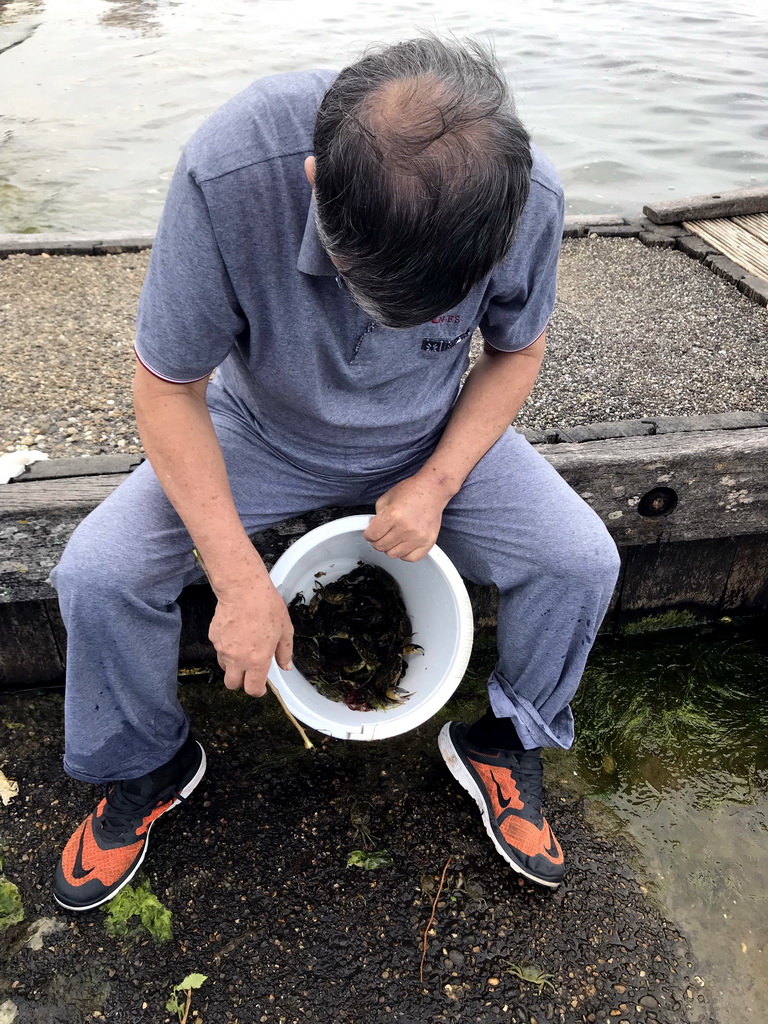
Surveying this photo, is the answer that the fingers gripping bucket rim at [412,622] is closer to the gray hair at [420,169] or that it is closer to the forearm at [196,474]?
the forearm at [196,474]

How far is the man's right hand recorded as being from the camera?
6.02ft

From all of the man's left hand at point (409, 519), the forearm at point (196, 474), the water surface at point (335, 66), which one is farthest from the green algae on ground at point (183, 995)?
the water surface at point (335, 66)

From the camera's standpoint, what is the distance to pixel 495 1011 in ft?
6.42

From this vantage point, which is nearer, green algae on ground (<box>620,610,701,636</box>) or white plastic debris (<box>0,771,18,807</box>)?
white plastic debris (<box>0,771,18,807</box>)

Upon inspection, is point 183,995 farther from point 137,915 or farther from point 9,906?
point 9,906

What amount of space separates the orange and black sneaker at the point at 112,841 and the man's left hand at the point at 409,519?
3.16 ft

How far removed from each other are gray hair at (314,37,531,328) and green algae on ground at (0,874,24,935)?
1906 millimetres

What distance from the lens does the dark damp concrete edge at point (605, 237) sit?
14.2ft

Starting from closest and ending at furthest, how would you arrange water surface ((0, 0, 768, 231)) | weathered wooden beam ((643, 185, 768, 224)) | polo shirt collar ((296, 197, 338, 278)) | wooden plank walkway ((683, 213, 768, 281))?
polo shirt collar ((296, 197, 338, 278)) → wooden plank walkway ((683, 213, 768, 281)) → weathered wooden beam ((643, 185, 768, 224)) → water surface ((0, 0, 768, 231))

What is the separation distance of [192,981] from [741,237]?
15.8 feet

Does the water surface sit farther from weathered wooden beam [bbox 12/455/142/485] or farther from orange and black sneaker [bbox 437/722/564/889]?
orange and black sneaker [bbox 437/722/564/889]

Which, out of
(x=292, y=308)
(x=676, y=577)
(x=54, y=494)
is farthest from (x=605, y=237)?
(x=54, y=494)

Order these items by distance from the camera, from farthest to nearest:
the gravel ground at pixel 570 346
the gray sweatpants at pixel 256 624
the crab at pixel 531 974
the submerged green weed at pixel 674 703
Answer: the gravel ground at pixel 570 346 → the submerged green weed at pixel 674 703 → the crab at pixel 531 974 → the gray sweatpants at pixel 256 624

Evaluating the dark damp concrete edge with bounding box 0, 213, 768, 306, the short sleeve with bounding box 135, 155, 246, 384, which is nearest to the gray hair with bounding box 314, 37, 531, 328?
the short sleeve with bounding box 135, 155, 246, 384
